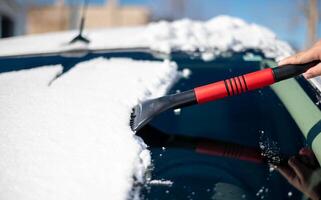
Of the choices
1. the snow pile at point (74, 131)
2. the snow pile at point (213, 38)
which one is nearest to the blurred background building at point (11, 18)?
the snow pile at point (213, 38)

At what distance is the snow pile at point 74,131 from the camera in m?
0.97

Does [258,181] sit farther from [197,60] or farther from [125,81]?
[197,60]

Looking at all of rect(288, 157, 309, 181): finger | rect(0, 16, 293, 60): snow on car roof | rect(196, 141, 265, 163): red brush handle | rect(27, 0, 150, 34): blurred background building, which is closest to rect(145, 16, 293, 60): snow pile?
rect(0, 16, 293, 60): snow on car roof

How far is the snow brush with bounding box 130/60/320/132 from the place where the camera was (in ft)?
4.06

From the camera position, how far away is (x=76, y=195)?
3.07ft

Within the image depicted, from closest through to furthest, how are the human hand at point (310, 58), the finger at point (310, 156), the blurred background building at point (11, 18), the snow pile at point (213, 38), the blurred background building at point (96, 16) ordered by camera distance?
the finger at point (310, 156) < the human hand at point (310, 58) < the snow pile at point (213, 38) < the blurred background building at point (11, 18) < the blurred background building at point (96, 16)

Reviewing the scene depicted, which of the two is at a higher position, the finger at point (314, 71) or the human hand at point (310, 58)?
the human hand at point (310, 58)

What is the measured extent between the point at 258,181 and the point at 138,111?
416 millimetres

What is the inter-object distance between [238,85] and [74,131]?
1.49ft

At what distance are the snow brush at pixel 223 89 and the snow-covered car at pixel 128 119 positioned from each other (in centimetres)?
4

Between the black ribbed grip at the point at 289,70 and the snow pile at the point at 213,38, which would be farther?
the snow pile at the point at 213,38

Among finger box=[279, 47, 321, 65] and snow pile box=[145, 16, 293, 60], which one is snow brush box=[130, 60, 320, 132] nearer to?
finger box=[279, 47, 321, 65]

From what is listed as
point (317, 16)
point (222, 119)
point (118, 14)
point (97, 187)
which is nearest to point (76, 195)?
point (97, 187)

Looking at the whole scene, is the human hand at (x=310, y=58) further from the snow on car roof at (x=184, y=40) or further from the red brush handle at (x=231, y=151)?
the snow on car roof at (x=184, y=40)
